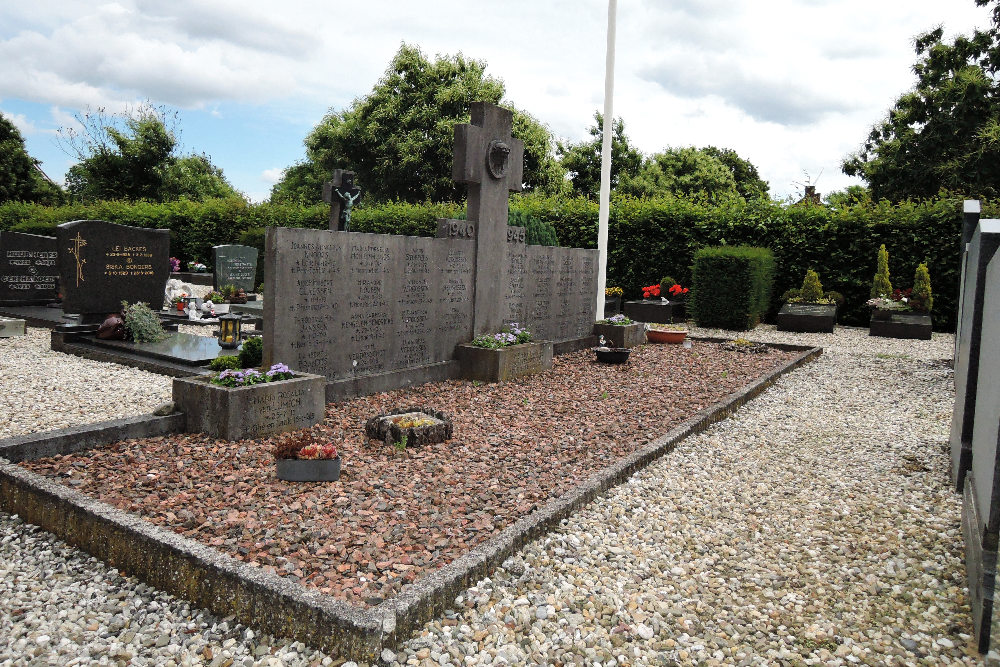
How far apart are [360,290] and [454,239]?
1.65 m

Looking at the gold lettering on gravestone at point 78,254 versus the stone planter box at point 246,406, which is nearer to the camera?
the stone planter box at point 246,406

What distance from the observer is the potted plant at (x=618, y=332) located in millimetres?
11430

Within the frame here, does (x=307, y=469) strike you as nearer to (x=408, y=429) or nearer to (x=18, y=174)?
Result: (x=408, y=429)

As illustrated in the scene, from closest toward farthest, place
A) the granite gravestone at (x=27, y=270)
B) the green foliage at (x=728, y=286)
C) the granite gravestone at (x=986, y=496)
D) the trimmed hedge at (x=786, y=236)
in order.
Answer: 1. the granite gravestone at (x=986, y=496)
2. the granite gravestone at (x=27, y=270)
3. the green foliage at (x=728, y=286)
4. the trimmed hedge at (x=786, y=236)

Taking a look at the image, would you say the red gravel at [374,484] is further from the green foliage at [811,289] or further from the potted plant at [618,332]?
the green foliage at [811,289]

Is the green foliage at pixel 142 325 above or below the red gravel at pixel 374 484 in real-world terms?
above

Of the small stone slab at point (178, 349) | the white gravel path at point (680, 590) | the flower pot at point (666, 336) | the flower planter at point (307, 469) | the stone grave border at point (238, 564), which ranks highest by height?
the flower pot at point (666, 336)

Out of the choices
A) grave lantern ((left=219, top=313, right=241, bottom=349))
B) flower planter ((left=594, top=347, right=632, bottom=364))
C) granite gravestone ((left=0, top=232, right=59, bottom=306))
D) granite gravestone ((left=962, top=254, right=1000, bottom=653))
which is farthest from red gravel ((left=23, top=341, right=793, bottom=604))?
granite gravestone ((left=0, top=232, right=59, bottom=306))

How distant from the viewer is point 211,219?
25.6 m

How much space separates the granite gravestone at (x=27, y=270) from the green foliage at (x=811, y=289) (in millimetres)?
15263

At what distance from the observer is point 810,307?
15547mm

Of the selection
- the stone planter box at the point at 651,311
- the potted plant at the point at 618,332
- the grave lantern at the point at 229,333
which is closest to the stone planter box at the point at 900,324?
the stone planter box at the point at 651,311

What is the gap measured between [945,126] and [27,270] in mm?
27711

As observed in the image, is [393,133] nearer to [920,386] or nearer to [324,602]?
[920,386]
